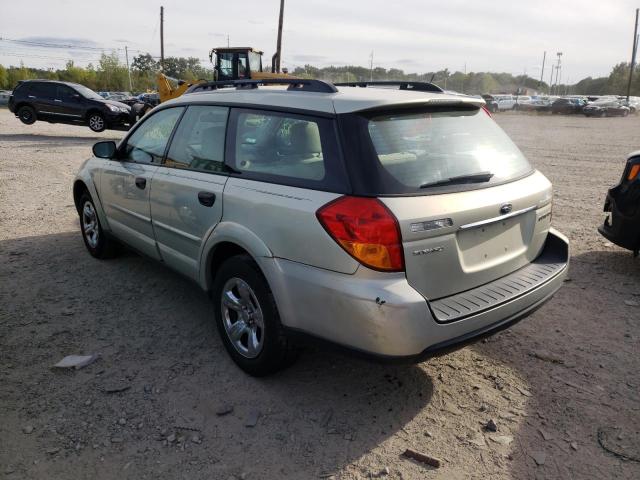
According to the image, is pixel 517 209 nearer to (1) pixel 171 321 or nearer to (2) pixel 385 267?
(2) pixel 385 267

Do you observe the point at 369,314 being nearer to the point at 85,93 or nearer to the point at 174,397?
the point at 174,397

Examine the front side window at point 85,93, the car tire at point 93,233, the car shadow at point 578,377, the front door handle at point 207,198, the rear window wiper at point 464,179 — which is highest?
the front side window at point 85,93

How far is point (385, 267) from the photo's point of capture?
250cm

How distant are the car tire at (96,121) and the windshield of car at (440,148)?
1734 centimetres

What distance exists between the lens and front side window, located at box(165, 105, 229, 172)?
137 inches

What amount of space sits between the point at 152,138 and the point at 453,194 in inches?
106

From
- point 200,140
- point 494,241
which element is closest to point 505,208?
point 494,241

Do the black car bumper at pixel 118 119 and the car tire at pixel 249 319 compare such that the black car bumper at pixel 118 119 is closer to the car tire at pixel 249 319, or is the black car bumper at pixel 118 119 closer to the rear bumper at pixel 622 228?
the car tire at pixel 249 319

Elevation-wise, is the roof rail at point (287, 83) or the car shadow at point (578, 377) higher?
the roof rail at point (287, 83)

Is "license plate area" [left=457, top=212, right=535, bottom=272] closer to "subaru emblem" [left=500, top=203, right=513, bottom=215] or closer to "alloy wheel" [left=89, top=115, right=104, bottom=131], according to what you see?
"subaru emblem" [left=500, top=203, right=513, bottom=215]

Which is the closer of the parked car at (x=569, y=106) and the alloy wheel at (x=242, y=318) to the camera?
the alloy wheel at (x=242, y=318)

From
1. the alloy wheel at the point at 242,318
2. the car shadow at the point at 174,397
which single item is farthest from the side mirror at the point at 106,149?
the alloy wheel at the point at 242,318

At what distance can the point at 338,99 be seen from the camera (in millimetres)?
2834

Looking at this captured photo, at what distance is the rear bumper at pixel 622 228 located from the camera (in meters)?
4.69
